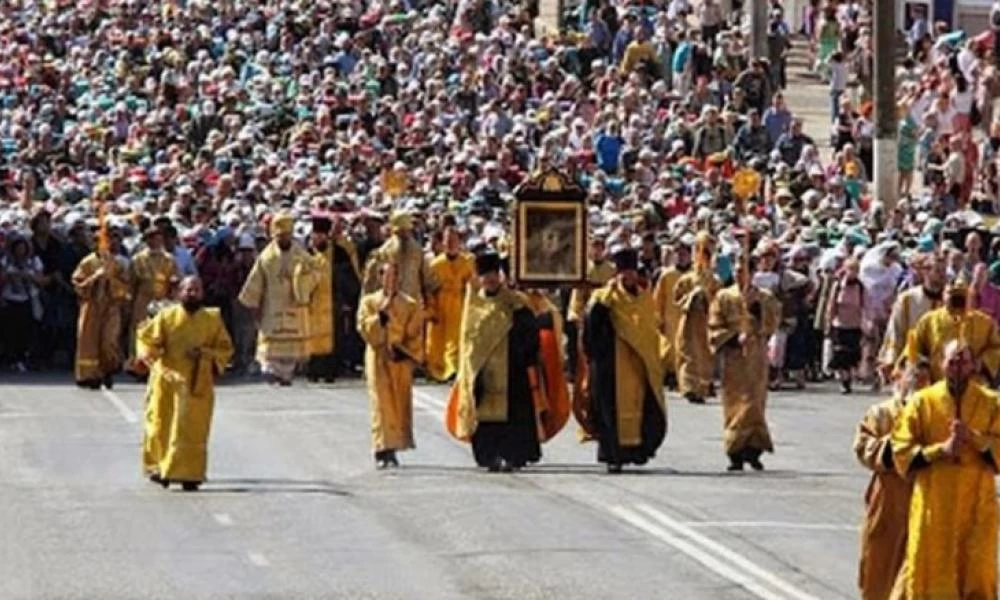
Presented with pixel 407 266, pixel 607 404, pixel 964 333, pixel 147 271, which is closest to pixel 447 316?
pixel 407 266

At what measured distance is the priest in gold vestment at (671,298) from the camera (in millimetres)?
43312

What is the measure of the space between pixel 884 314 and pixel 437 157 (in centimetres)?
962

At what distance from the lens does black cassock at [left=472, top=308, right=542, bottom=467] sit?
110 feet

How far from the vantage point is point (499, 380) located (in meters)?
33.6

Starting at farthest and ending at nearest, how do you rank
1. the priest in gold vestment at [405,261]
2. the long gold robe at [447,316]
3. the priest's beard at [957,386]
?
the long gold robe at [447,316] → the priest in gold vestment at [405,261] → the priest's beard at [957,386]

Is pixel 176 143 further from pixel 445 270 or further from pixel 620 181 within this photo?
pixel 445 270

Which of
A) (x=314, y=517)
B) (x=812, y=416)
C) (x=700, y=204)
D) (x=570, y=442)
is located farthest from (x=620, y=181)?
(x=314, y=517)

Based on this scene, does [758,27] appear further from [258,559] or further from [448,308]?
[258,559]

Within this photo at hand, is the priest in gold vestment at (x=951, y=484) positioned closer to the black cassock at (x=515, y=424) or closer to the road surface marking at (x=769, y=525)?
the road surface marking at (x=769, y=525)

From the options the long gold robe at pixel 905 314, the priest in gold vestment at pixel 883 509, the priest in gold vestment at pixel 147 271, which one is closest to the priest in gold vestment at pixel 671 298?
the priest in gold vestment at pixel 147 271

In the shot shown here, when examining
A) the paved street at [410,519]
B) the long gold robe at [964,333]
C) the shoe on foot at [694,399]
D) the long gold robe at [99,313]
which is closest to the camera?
the paved street at [410,519]

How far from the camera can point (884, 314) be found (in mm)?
44125

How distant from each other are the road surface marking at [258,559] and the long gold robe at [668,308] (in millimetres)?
15778

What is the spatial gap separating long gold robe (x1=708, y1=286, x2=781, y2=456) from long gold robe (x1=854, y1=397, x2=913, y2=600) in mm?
9944
